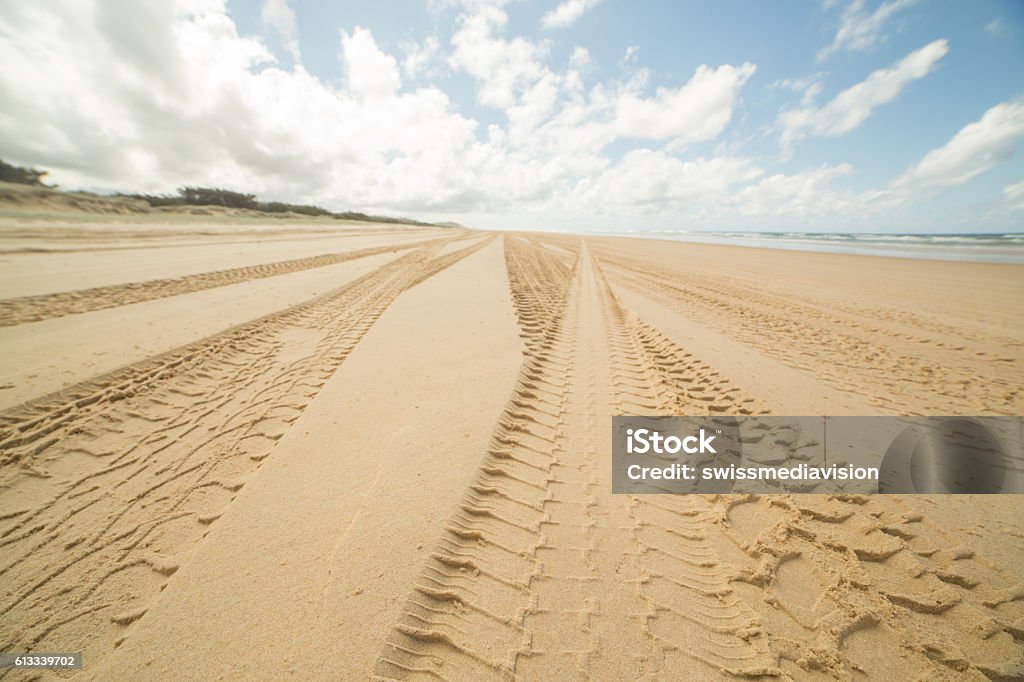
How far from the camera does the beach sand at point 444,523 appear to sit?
6.25 ft

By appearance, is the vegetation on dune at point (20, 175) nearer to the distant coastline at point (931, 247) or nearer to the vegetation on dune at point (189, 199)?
the vegetation on dune at point (189, 199)

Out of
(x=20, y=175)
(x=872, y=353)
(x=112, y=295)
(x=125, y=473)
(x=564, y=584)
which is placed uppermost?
(x=20, y=175)

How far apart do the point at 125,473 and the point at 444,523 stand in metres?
2.81

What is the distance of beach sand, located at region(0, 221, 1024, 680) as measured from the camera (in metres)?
1.91

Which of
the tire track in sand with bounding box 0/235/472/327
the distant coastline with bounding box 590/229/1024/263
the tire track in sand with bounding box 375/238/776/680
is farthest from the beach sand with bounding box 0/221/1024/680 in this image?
the distant coastline with bounding box 590/229/1024/263

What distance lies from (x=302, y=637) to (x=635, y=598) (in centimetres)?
186

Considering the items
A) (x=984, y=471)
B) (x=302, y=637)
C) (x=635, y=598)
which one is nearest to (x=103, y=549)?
(x=302, y=637)

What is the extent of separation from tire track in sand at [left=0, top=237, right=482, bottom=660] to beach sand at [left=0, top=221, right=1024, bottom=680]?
2 centimetres

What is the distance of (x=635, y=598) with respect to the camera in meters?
2.19

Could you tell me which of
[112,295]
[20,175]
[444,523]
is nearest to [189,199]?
[20,175]

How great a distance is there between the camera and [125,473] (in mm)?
3020

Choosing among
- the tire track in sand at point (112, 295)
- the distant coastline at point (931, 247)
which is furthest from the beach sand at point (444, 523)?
the distant coastline at point (931, 247)

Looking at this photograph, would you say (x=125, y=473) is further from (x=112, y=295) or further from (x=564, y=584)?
(x=112, y=295)

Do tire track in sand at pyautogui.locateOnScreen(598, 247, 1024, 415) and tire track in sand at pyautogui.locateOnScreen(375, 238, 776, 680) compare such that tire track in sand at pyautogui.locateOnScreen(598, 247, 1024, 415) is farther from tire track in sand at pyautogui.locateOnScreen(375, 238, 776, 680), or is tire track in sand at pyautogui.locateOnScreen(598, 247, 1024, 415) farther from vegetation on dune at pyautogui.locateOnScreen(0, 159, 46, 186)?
vegetation on dune at pyautogui.locateOnScreen(0, 159, 46, 186)
